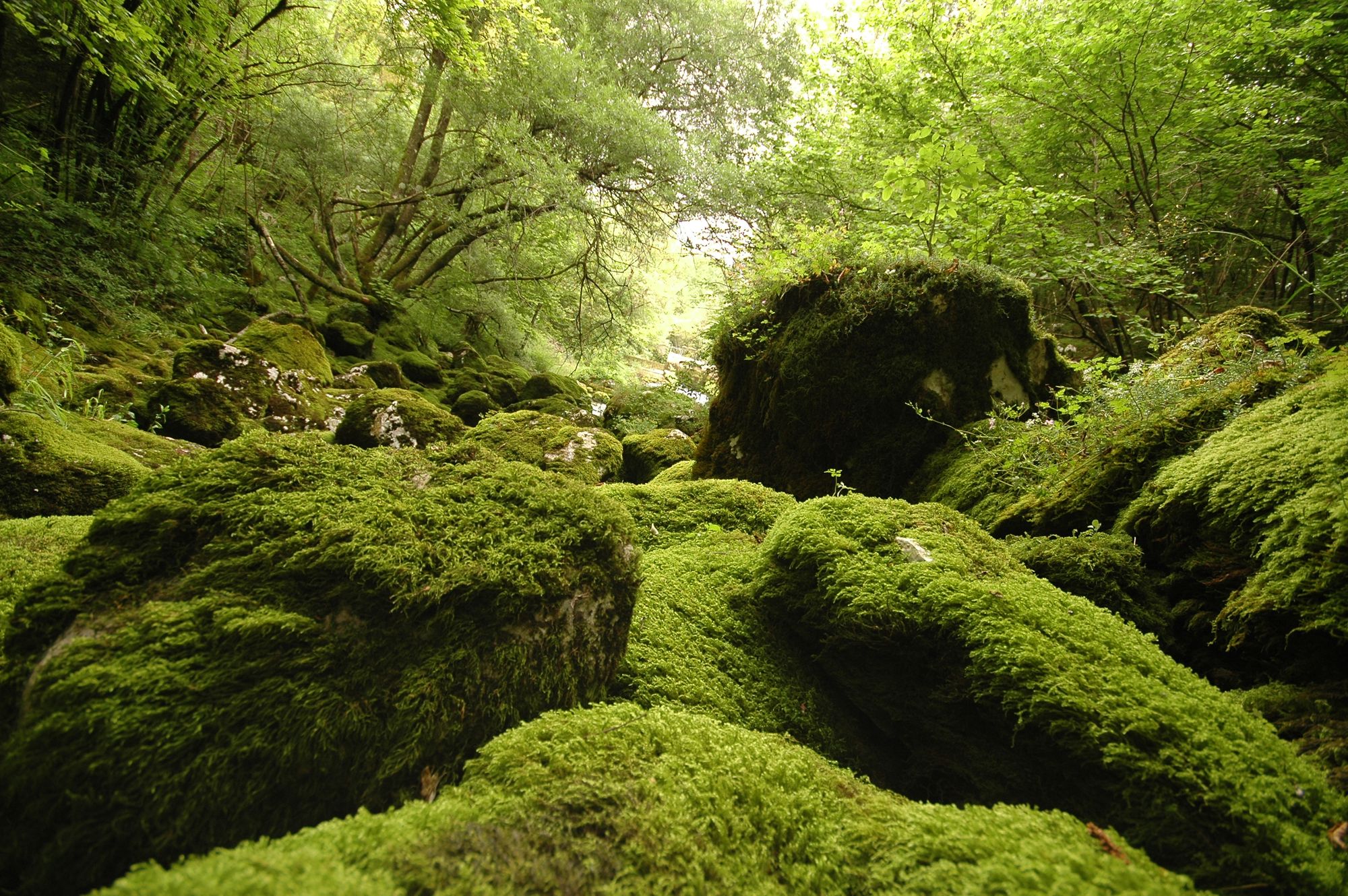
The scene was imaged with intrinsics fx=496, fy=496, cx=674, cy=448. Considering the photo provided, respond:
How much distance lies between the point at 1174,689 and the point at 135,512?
136 inches

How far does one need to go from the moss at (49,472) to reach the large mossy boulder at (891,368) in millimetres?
5418

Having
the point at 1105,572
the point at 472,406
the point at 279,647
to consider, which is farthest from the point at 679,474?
the point at 472,406

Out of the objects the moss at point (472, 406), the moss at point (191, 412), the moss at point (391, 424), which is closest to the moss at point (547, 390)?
the moss at point (472, 406)

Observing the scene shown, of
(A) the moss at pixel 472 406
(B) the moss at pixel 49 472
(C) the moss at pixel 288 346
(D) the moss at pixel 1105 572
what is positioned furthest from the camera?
(A) the moss at pixel 472 406

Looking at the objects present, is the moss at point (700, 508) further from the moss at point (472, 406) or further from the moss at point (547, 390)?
the moss at point (547, 390)

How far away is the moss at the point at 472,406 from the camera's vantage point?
10.4 m

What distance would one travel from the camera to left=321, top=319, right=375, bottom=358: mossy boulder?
1081cm

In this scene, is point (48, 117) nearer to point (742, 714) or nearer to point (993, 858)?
point (742, 714)

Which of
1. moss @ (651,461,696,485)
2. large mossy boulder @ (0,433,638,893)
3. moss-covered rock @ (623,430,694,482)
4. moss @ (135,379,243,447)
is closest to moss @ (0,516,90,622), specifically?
large mossy boulder @ (0,433,638,893)

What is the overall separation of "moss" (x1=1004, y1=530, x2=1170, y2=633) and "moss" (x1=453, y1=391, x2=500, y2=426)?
9691 mm

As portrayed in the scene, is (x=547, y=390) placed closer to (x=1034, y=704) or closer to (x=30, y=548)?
(x=30, y=548)

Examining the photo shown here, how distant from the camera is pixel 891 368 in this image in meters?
5.02

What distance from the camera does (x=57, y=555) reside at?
2311 millimetres

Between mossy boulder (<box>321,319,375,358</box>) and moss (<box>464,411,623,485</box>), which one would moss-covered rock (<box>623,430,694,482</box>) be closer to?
moss (<box>464,411,623,485</box>)
